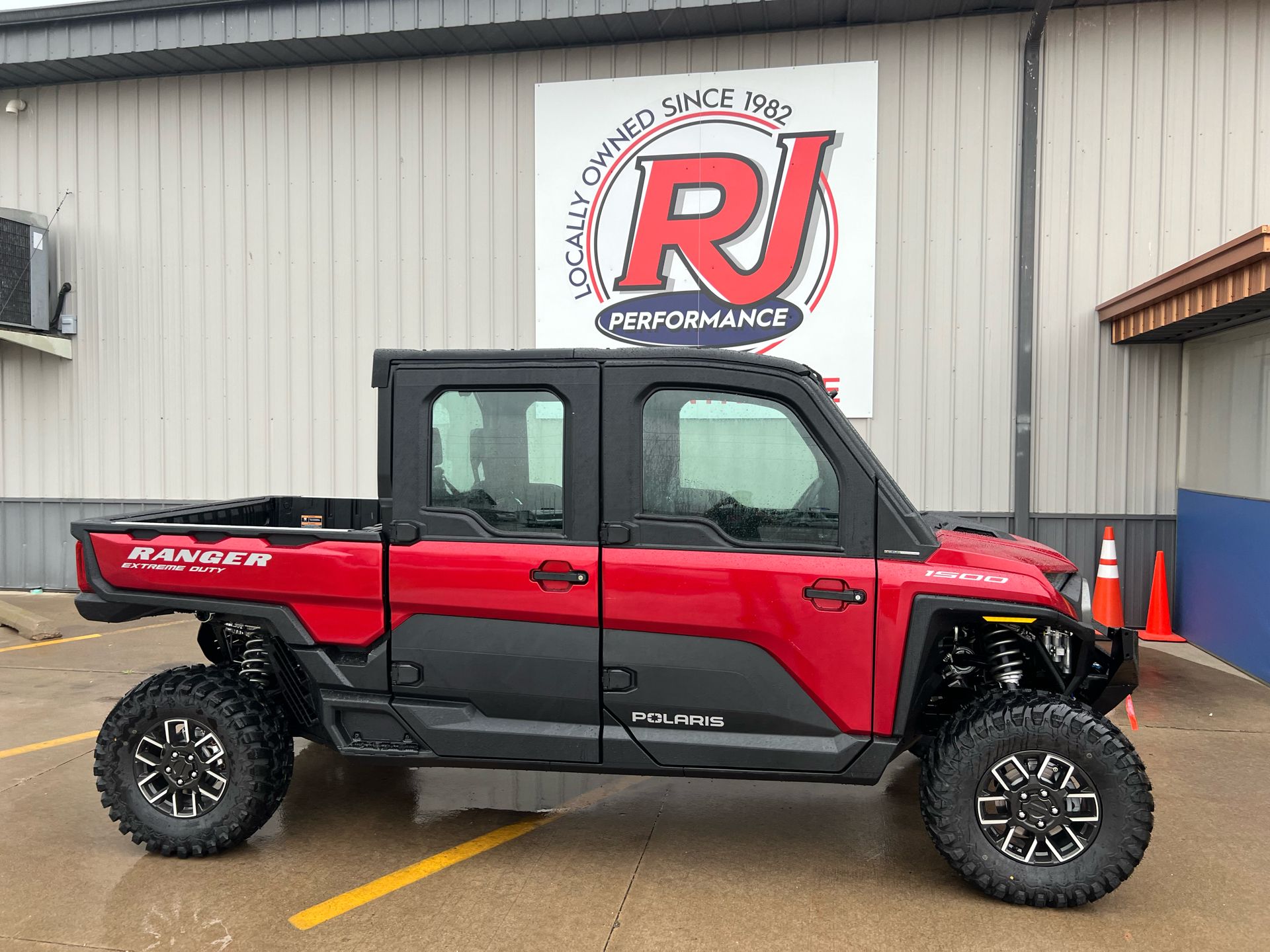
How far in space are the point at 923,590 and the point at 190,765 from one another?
9.95ft

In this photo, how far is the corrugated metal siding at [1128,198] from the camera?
27.1 ft

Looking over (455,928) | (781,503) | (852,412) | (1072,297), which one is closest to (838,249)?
(852,412)

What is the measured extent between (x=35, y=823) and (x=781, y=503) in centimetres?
368

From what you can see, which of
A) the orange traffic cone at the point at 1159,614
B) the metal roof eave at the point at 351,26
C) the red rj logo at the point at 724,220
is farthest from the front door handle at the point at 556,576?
the metal roof eave at the point at 351,26

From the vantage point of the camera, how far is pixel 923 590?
140 inches

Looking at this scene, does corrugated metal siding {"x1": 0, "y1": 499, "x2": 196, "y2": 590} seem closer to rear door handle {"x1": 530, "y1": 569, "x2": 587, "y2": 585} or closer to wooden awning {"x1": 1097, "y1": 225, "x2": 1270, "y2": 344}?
rear door handle {"x1": 530, "y1": 569, "x2": 587, "y2": 585}

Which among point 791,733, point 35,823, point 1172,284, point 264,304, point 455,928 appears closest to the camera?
point 455,928

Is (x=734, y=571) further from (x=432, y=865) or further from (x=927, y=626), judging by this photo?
(x=432, y=865)

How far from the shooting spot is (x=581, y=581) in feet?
12.1

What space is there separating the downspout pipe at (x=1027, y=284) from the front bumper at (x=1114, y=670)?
4.88 meters

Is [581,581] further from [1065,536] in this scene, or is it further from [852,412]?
[1065,536]

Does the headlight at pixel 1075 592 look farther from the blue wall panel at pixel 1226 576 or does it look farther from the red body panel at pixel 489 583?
the blue wall panel at pixel 1226 576

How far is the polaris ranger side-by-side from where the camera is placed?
141 inches

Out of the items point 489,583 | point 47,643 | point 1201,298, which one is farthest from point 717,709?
point 47,643
